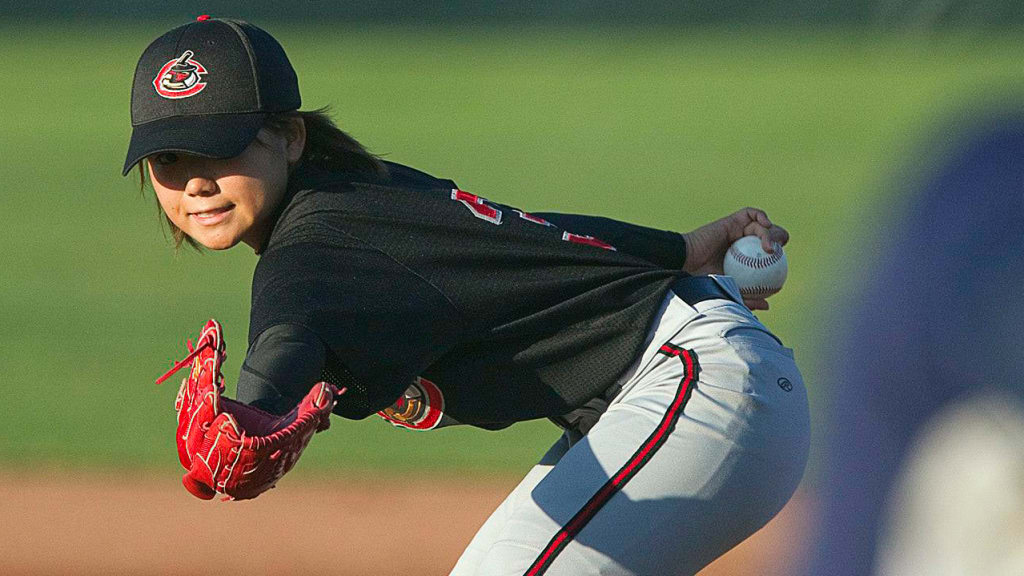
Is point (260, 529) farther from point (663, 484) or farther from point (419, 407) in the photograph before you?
point (663, 484)

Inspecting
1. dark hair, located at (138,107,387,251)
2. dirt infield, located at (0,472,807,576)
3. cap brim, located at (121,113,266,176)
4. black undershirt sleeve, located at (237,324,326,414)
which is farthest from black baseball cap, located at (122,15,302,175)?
dirt infield, located at (0,472,807,576)

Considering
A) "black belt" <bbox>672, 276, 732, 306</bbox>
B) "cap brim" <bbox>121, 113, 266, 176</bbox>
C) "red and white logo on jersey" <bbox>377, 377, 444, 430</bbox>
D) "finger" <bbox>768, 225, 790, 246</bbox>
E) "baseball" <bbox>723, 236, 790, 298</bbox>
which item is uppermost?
"cap brim" <bbox>121, 113, 266, 176</bbox>

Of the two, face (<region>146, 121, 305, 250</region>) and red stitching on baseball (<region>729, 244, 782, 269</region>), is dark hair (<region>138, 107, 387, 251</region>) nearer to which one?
face (<region>146, 121, 305, 250</region>)

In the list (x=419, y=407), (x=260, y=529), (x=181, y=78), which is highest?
(x=181, y=78)

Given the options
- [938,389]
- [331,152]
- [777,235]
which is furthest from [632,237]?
[938,389]

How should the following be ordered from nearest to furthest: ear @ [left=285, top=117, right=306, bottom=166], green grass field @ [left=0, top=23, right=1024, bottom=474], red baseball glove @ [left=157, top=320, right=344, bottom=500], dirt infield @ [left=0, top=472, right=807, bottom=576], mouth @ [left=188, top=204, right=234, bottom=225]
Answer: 1. red baseball glove @ [left=157, top=320, right=344, bottom=500]
2. mouth @ [left=188, top=204, right=234, bottom=225]
3. ear @ [left=285, top=117, right=306, bottom=166]
4. dirt infield @ [left=0, top=472, right=807, bottom=576]
5. green grass field @ [left=0, top=23, right=1024, bottom=474]

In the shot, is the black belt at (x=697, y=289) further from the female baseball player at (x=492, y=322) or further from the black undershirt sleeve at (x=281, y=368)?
the black undershirt sleeve at (x=281, y=368)

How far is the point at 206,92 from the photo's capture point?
2.36m

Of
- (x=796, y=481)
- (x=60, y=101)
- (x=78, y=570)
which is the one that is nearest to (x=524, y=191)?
(x=60, y=101)

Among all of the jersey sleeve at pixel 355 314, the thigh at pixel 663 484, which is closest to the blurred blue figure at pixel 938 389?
the thigh at pixel 663 484

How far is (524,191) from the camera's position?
551 inches

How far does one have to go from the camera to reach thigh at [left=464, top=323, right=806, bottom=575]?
2330 millimetres

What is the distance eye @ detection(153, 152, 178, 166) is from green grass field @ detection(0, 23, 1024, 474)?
14.1 feet

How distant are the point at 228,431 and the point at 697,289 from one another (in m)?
1.04
